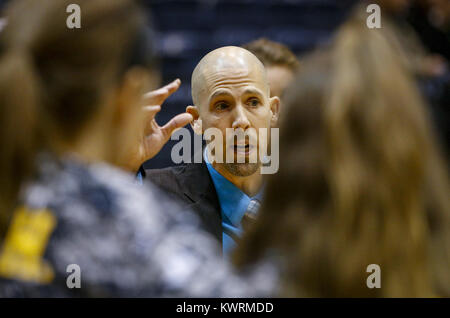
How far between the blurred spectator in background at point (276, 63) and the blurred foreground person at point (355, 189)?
1569 millimetres

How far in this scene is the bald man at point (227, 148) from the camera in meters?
2.04

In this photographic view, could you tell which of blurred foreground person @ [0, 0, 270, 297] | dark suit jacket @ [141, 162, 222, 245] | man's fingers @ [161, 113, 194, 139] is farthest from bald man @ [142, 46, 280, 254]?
blurred foreground person @ [0, 0, 270, 297]

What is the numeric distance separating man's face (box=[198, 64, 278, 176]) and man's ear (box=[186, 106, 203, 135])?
1.4 inches

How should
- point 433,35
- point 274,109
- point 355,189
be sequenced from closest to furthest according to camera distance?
point 355,189 < point 274,109 < point 433,35

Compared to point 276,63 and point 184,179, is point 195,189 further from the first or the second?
point 276,63

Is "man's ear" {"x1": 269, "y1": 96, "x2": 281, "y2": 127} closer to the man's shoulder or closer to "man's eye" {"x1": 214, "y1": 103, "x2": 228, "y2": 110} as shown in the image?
"man's eye" {"x1": 214, "y1": 103, "x2": 228, "y2": 110}

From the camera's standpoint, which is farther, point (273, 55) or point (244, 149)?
point (273, 55)

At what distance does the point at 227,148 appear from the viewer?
208cm

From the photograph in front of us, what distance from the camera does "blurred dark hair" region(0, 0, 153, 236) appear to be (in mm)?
993

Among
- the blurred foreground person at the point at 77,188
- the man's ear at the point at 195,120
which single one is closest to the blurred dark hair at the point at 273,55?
the man's ear at the point at 195,120

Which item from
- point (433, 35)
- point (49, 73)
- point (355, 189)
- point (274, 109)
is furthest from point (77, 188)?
point (433, 35)

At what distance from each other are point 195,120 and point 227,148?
0.22 metres

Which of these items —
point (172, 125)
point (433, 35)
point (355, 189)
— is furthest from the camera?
point (433, 35)

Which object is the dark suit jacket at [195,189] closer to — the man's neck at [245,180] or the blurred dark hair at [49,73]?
the man's neck at [245,180]
